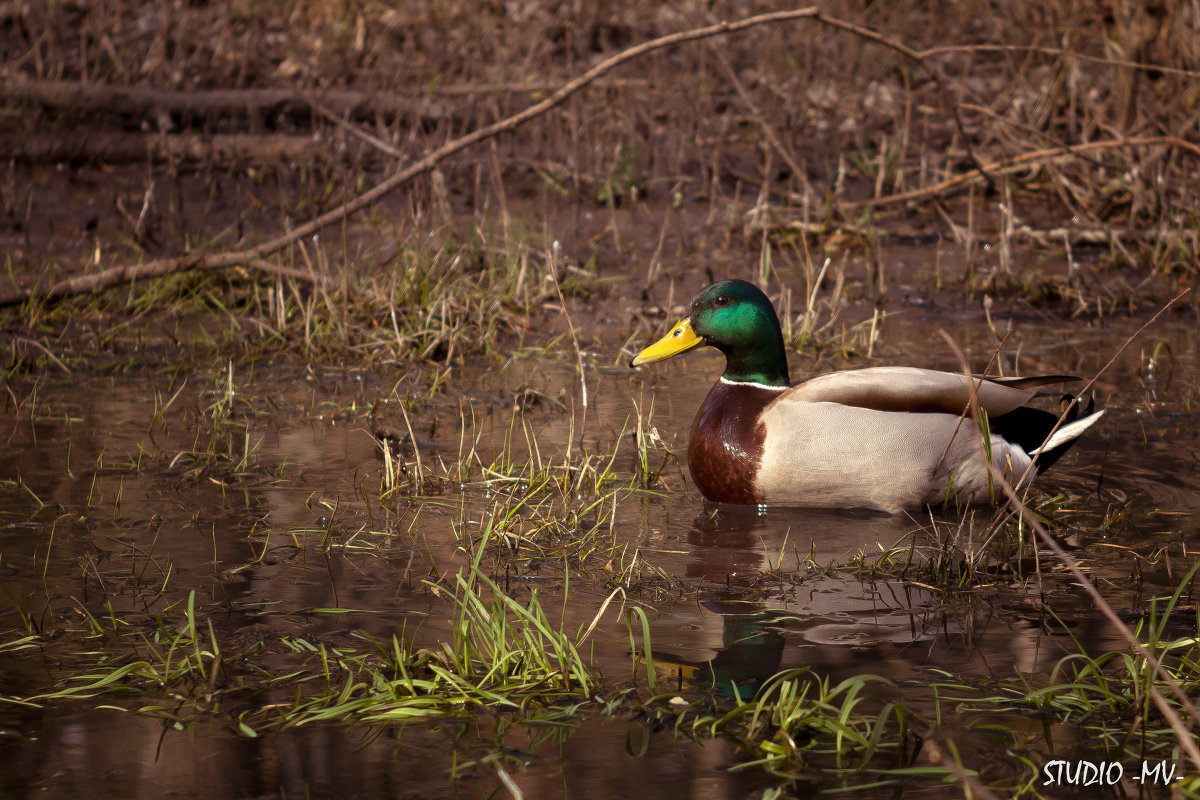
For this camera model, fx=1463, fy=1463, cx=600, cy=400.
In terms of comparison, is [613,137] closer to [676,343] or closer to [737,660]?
[676,343]

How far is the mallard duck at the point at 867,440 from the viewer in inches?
184

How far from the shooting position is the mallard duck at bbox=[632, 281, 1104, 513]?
466 cm

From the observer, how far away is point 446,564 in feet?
13.5

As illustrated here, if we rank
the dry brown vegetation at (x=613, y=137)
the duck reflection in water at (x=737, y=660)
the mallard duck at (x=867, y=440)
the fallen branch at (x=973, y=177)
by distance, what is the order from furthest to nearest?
the dry brown vegetation at (x=613, y=137)
the fallen branch at (x=973, y=177)
the mallard duck at (x=867, y=440)
the duck reflection in water at (x=737, y=660)

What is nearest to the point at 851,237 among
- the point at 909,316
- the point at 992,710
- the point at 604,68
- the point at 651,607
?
the point at 909,316

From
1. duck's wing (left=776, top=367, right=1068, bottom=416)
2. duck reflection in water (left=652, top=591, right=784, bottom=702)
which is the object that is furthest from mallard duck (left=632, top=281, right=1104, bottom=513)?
duck reflection in water (left=652, top=591, right=784, bottom=702)

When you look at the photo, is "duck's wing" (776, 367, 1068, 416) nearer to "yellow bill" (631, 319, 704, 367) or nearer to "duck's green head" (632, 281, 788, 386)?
"duck's green head" (632, 281, 788, 386)

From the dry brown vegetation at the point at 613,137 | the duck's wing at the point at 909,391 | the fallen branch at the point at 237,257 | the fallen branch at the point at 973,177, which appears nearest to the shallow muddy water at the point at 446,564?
the duck's wing at the point at 909,391

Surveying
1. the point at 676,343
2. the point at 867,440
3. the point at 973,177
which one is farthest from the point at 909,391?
the point at 973,177

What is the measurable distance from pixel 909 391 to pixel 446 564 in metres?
1.60

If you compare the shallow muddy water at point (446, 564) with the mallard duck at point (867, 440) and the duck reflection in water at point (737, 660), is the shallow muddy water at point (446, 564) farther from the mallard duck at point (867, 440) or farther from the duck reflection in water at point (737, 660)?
the mallard duck at point (867, 440)

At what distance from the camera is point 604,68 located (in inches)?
237

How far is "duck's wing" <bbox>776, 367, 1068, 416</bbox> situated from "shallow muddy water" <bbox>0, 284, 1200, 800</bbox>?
376 mm

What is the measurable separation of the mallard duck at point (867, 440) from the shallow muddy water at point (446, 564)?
116 millimetres
